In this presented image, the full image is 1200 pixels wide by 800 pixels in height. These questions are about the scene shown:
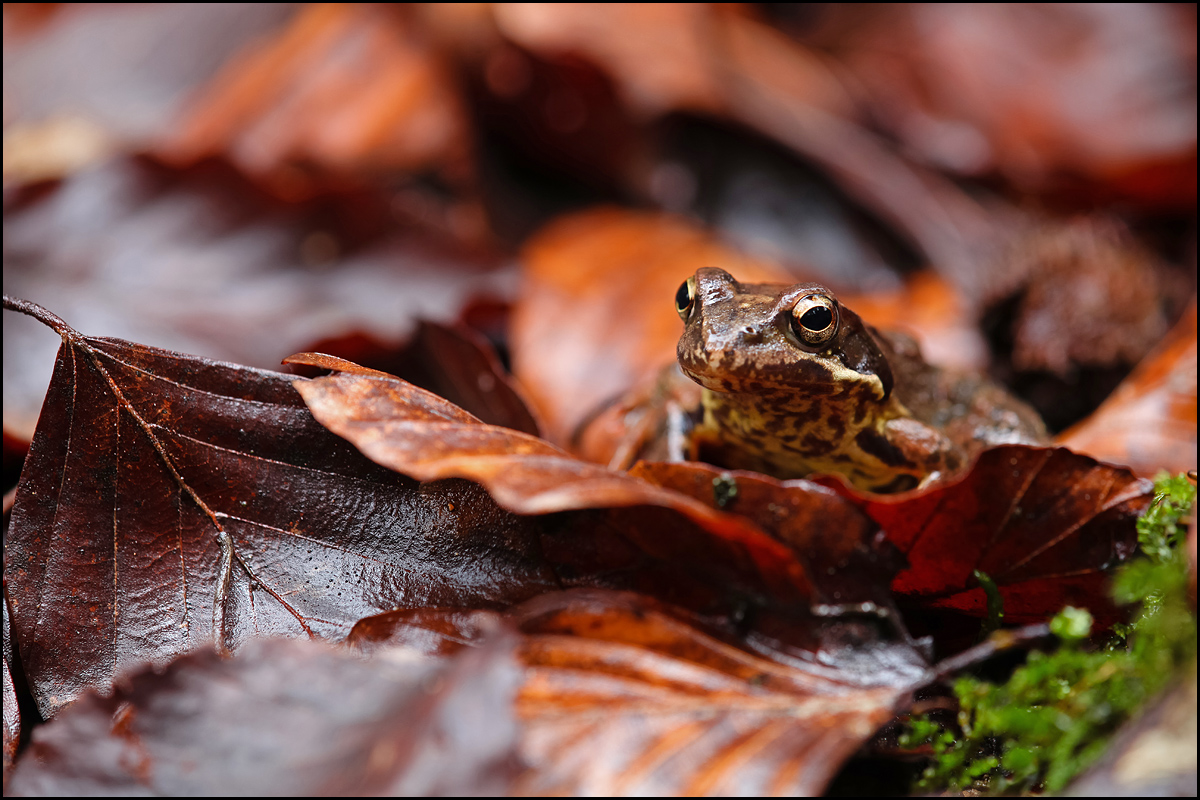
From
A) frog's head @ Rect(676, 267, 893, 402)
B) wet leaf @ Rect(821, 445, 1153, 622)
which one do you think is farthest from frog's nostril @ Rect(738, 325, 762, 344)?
wet leaf @ Rect(821, 445, 1153, 622)

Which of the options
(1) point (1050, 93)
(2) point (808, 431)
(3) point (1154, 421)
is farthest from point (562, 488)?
(1) point (1050, 93)

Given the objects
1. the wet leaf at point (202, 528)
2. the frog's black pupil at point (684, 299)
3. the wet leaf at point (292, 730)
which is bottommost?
the wet leaf at point (292, 730)

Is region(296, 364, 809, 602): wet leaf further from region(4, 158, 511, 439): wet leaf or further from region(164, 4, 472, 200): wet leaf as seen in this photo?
region(164, 4, 472, 200): wet leaf

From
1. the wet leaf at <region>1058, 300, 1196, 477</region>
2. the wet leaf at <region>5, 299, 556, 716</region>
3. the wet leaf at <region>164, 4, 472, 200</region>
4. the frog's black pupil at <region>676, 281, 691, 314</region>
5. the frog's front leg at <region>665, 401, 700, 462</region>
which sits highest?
the wet leaf at <region>164, 4, 472, 200</region>

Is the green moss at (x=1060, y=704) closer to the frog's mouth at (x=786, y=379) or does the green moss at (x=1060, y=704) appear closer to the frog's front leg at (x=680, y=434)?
the frog's mouth at (x=786, y=379)

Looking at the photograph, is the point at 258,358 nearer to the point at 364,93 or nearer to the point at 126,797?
the point at 364,93

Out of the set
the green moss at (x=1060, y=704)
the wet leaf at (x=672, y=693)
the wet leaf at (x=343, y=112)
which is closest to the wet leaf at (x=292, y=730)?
the wet leaf at (x=672, y=693)

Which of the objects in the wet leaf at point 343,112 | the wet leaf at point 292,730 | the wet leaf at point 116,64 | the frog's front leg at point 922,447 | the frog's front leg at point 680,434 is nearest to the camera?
the wet leaf at point 292,730

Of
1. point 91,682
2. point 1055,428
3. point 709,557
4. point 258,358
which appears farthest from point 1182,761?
point 258,358
